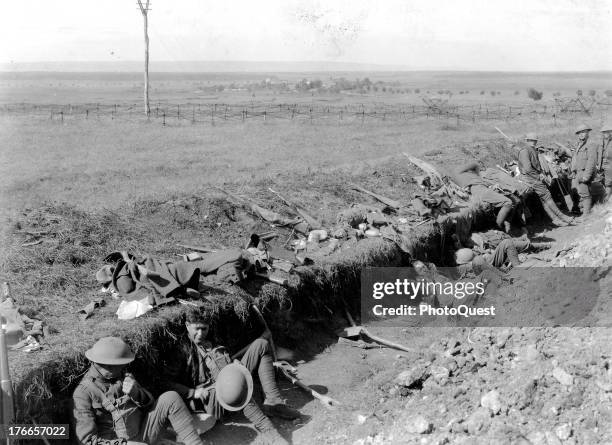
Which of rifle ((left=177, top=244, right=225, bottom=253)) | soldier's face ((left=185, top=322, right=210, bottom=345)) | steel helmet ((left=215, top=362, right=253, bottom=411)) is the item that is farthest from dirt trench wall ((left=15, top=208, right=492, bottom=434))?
rifle ((left=177, top=244, right=225, bottom=253))

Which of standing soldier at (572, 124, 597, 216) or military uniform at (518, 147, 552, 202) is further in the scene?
military uniform at (518, 147, 552, 202)

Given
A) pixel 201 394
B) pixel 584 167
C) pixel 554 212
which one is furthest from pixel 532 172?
pixel 201 394

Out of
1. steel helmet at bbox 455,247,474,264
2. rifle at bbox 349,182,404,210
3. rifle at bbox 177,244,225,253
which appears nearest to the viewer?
rifle at bbox 177,244,225,253

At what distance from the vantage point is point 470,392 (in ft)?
21.7

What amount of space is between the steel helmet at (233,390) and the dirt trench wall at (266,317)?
92 centimetres

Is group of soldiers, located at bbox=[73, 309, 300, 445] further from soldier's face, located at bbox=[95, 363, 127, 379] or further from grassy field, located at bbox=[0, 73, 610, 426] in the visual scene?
grassy field, located at bbox=[0, 73, 610, 426]

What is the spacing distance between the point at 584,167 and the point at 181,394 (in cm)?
1125

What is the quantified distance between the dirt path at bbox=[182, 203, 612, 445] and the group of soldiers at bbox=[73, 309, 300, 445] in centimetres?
41

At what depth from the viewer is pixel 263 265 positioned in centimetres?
889

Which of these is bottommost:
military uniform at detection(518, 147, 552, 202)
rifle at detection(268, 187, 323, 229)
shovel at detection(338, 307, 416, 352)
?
shovel at detection(338, 307, 416, 352)

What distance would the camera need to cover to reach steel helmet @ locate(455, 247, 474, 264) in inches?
463

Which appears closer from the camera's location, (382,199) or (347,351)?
(347,351)

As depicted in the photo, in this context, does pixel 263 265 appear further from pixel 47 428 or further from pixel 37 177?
pixel 37 177

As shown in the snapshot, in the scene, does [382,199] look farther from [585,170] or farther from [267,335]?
[267,335]
